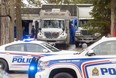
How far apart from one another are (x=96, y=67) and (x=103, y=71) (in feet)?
0.71

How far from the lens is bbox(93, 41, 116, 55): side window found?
11.2 m

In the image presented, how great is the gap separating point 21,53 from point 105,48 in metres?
6.72

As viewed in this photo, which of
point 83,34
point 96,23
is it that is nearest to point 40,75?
point 96,23

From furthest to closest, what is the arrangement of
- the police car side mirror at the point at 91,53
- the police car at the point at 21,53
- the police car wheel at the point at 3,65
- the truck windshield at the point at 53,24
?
the truck windshield at the point at 53,24
the police car wheel at the point at 3,65
the police car at the point at 21,53
the police car side mirror at the point at 91,53

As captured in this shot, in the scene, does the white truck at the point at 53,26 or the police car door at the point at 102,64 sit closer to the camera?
the police car door at the point at 102,64

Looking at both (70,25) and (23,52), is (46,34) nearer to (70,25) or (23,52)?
(70,25)

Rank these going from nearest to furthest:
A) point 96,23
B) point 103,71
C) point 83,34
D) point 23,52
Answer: point 103,71 → point 23,52 → point 96,23 → point 83,34

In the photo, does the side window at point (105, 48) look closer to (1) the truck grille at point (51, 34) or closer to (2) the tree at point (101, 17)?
(2) the tree at point (101, 17)

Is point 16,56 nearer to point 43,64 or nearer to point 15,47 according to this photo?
point 15,47

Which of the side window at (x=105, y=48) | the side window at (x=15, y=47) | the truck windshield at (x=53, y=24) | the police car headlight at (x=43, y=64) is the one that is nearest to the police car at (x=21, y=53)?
the side window at (x=15, y=47)

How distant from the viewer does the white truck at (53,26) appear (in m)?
33.0

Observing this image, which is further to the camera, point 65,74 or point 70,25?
point 70,25

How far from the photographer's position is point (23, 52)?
17344 mm

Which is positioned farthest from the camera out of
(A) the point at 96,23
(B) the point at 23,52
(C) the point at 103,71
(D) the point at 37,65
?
(A) the point at 96,23
